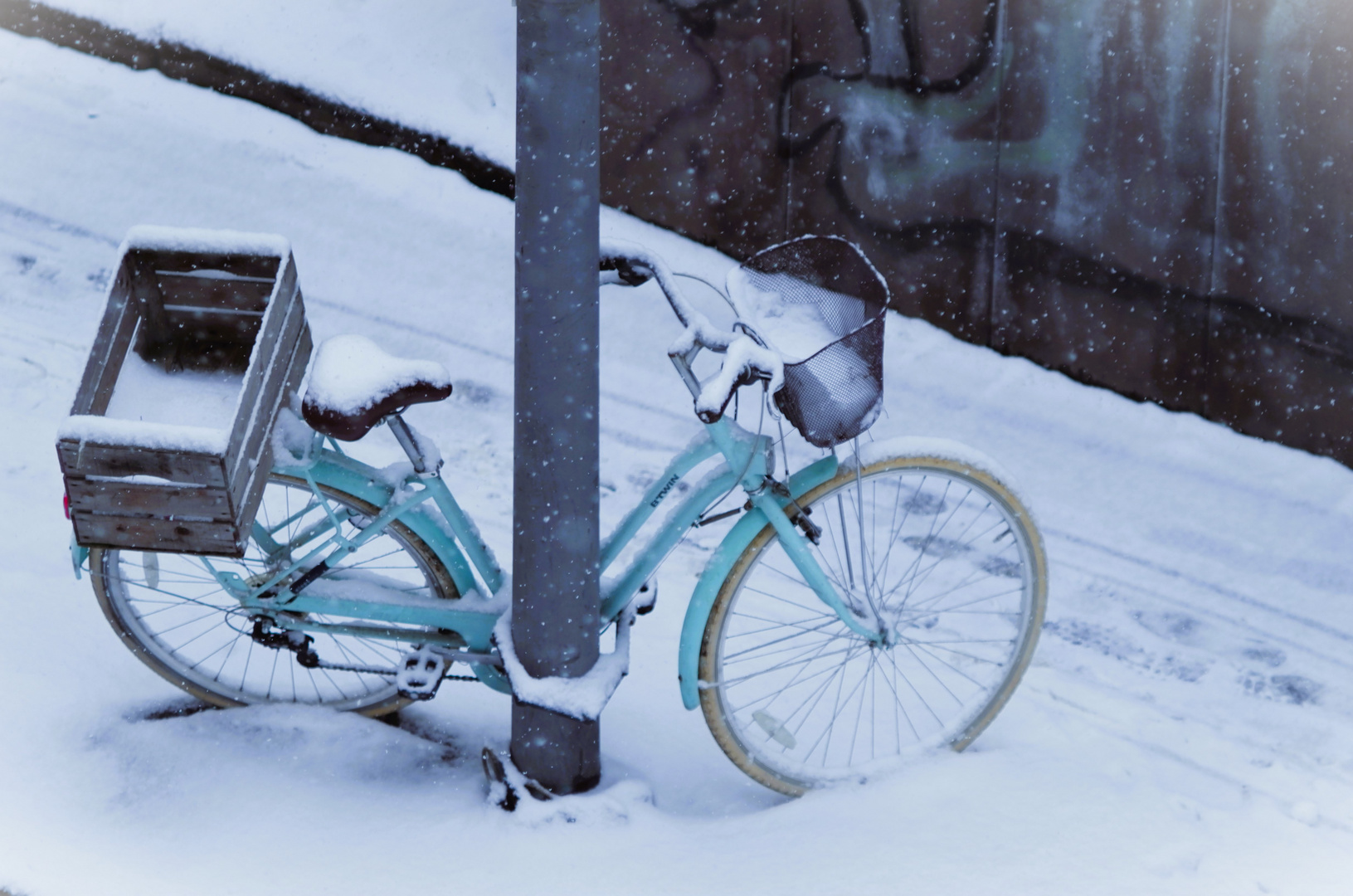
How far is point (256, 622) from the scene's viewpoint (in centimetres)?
310

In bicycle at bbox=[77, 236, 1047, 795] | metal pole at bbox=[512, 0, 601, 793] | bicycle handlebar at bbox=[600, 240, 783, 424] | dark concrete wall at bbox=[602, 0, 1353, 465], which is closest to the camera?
metal pole at bbox=[512, 0, 601, 793]

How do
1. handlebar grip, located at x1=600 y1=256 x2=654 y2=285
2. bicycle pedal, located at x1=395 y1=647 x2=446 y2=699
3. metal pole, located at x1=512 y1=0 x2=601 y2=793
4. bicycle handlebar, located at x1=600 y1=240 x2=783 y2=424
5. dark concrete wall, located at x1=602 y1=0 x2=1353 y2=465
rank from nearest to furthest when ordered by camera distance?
1. metal pole, located at x1=512 y1=0 x2=601 y2=793
2. bicycle handlebar, located at x1=600 y1=240 x2=783 y2=424
3. handlebar grip, located at x1=600 y1=256 x2=654 y2=285
4. bicycle pedal, located at x1=395 y1=647 x2=446 y2=699
5. dark concrete wall, located at x1=602 y1=0 x2=1353 y2=465

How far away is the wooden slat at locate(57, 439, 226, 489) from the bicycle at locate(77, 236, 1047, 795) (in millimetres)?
226

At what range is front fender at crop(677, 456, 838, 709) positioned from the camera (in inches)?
116

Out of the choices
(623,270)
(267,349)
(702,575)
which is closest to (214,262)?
(267,349)

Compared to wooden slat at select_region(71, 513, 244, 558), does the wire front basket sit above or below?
above

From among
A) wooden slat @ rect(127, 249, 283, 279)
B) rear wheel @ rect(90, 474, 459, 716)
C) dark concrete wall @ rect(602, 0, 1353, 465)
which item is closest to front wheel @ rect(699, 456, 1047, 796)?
rear wheel @ rect(90, 474, 459, 716)

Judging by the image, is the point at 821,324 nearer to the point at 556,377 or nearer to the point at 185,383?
the point at 556,377

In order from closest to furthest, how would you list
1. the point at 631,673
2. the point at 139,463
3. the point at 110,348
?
the point at 139,463 < the point at 110,348 < the point at 631,673

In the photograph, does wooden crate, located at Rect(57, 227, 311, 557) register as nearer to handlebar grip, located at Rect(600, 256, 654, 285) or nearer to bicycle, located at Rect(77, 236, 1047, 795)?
bicycle, located at Rect(77, 236, 1047, 795)

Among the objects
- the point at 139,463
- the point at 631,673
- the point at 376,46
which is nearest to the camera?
the point at 139,463

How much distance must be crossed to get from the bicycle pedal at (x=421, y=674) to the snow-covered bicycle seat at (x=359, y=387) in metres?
0.61

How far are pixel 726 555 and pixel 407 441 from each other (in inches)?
29.9

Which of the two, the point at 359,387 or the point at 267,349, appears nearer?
the point at 359,387
